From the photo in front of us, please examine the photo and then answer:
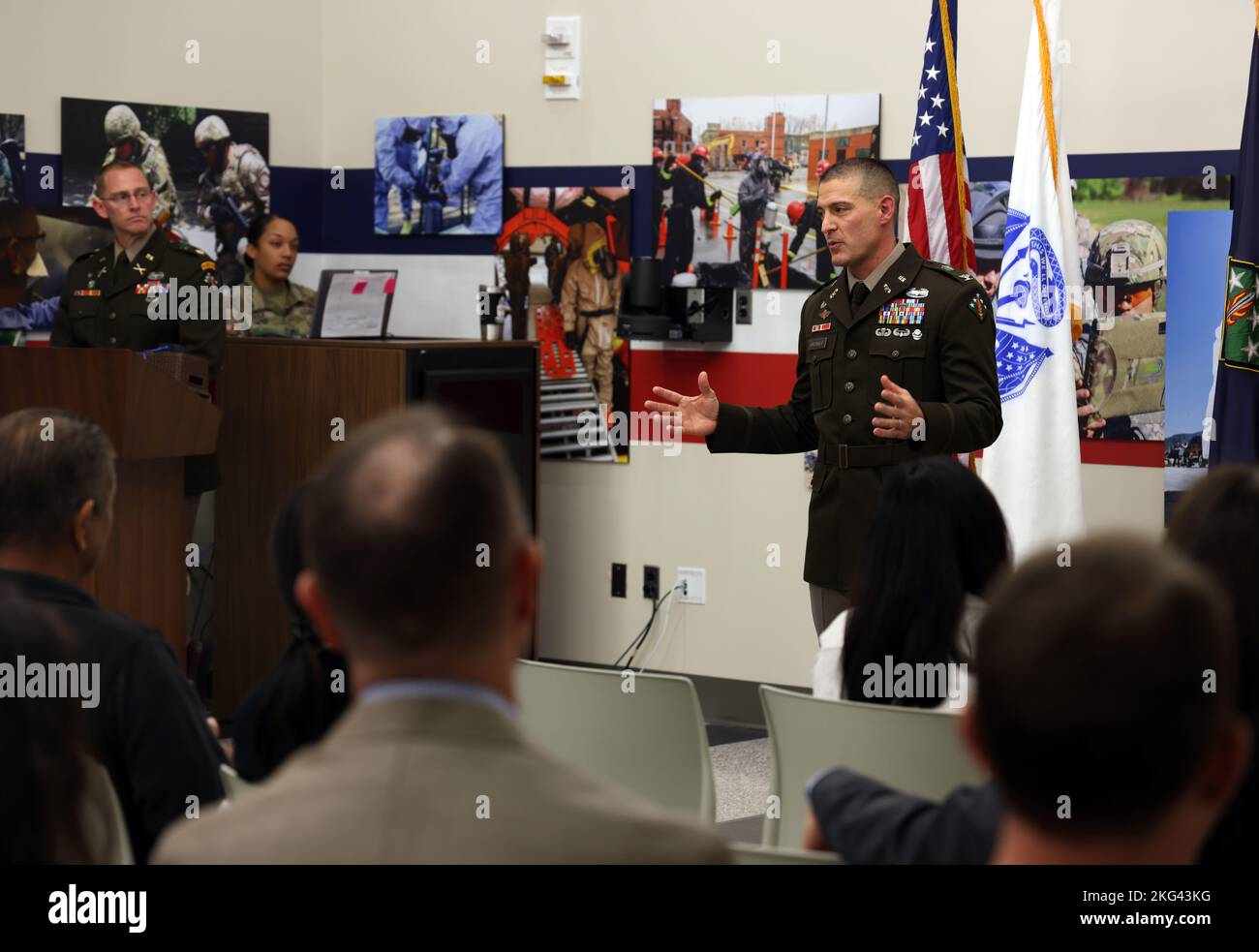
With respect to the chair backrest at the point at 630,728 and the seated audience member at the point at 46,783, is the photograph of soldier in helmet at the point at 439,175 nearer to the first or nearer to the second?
the chair backrest at the point at 630,728

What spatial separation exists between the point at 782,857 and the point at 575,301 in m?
4.47

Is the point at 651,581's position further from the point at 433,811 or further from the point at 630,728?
the point at 433,811

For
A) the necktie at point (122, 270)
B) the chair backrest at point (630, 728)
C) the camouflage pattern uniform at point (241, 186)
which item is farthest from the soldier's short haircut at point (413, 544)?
the camouflage pattern uniform at point (241, 186)

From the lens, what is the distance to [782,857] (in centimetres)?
158

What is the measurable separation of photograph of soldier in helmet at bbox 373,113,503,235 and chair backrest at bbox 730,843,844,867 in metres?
4.68

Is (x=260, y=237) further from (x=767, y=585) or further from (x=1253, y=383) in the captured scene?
(x=1253, y=383)

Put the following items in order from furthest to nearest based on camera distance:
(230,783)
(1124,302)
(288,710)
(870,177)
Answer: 1. (1124,302)
2. (870,177)
3. (288,710)
4. (230,783)

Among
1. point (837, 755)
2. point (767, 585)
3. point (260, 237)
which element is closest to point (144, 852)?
point (837, 755)

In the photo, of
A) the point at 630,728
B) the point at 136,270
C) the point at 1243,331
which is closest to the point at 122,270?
the point at 136,270

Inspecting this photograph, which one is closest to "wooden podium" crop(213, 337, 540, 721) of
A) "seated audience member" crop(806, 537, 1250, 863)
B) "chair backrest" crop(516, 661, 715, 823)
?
"chair backrest" crop(516, 661, 715, 823)

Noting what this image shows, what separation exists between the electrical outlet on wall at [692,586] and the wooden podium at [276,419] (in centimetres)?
95

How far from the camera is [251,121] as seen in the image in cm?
606

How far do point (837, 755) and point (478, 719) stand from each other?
1254 mm

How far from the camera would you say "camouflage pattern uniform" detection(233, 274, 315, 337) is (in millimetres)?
6000
